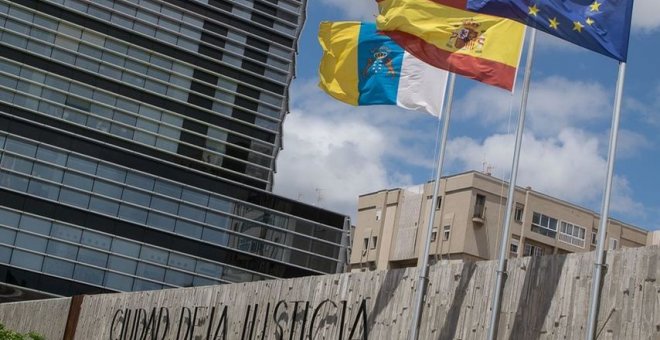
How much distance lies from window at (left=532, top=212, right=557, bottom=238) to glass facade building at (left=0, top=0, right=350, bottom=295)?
18794mm

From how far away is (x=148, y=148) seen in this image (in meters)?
50.9

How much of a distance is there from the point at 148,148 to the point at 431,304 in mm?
39919

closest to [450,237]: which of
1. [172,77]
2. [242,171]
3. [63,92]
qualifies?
[242,171]

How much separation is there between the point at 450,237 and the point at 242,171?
17.6 meters

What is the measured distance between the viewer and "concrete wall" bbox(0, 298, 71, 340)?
24859 mm

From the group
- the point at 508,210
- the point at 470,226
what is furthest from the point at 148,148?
the point at 508,210

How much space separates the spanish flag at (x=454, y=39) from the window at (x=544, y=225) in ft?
185

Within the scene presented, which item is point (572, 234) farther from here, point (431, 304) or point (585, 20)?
point (585, 20)

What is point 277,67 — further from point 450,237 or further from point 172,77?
point 450,237

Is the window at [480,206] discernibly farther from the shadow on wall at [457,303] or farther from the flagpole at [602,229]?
the flagpole at [602,229]

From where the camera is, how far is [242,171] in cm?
5300

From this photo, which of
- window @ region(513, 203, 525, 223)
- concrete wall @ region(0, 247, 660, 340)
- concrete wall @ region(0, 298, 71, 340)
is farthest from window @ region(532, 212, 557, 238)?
concrete wall @ region(0, 247, 660, 340)

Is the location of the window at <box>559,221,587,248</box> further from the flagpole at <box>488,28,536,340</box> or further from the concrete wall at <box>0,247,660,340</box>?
the flagpole at <box>488,28,536,340</box>

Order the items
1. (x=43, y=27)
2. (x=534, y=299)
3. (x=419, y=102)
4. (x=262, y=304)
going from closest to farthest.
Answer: (x=534, y=299), (x=419, y=102), (x=262, y=304), (x=43, y=27)
